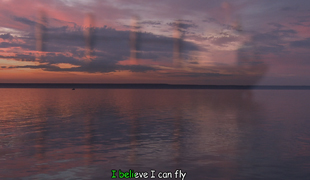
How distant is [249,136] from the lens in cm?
2653

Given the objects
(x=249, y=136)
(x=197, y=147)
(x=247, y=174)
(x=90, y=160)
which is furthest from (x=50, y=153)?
(x=249, y=136)

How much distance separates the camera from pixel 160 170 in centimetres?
1588

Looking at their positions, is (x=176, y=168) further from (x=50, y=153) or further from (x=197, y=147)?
(x=50, y=153)

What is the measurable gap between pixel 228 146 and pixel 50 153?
1190cm

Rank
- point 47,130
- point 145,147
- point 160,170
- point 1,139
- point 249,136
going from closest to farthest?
point 160,170, point 145,147, point 1,139, point 249,136, point 47,130

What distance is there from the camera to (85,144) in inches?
888

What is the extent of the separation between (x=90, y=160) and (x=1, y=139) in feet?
36.2

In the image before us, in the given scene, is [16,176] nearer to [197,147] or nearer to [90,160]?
[90,160]

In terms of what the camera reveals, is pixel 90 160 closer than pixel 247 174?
No

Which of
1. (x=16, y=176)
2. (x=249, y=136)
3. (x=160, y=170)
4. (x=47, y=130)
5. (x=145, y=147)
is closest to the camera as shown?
(x=16, y=176)

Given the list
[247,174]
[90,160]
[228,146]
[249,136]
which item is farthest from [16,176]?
[249,136]

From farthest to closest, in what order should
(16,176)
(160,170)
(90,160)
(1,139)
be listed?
(1,139), (90,160), (160,170), (16,176)

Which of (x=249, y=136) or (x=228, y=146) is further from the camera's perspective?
(x=249, y=136)

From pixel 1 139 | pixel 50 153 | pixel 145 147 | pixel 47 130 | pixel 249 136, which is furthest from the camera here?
pixel 47 130
